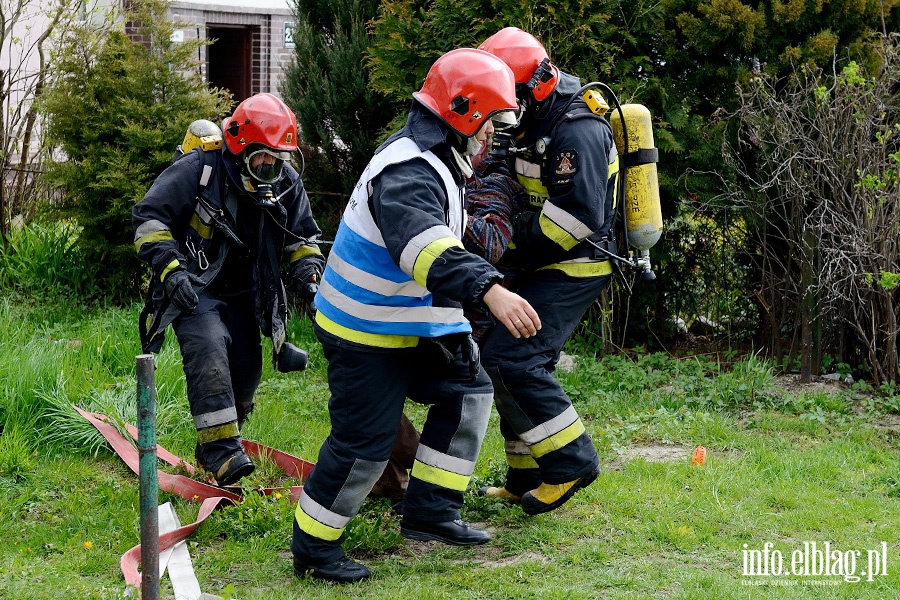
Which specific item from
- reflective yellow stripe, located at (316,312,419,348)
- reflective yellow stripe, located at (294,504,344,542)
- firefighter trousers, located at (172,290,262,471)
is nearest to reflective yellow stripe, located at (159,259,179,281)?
firefighter trousers, located at (172,290,262,471)

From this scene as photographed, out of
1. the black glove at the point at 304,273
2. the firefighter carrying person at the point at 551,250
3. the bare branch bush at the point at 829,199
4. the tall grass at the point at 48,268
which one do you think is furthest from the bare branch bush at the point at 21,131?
the bare branch bush at the point at 829,199

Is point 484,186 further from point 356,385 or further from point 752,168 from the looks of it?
point 752,168

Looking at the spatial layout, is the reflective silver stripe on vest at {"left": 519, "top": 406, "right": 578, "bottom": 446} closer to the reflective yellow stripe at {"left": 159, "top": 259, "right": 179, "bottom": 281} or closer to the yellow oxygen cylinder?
the yellow oxygen cylinder

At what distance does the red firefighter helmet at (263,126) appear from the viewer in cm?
518

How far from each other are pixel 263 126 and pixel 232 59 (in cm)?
1163

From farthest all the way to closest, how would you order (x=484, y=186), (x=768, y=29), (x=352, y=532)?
(x=768, y=29), (x=484, y=186), (x=352, y=532)

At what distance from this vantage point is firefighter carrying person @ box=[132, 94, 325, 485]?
514 centimetres

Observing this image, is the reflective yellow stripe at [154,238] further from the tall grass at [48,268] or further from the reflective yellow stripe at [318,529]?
the tall grass at [48,268]

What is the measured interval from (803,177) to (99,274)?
5.93 metres

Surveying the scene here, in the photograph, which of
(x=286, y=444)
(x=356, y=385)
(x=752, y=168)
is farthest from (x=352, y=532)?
(x=752, y=168)

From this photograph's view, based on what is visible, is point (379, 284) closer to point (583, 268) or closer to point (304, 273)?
point (583, 268)

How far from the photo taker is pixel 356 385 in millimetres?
4145

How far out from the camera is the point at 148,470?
317cm

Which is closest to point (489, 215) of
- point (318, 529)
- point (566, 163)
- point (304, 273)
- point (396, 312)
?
point (566, 163)
